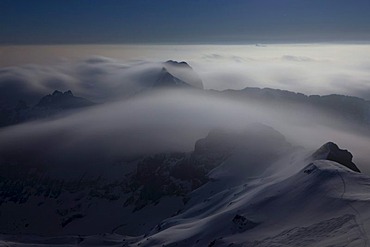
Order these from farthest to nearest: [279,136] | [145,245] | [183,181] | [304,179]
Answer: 1. [183,181]
2. [279,136]
3. [145,245]
4. [304,179]

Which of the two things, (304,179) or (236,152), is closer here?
Answer: (304,179)

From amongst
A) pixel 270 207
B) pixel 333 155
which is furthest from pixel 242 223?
pixel 333 155

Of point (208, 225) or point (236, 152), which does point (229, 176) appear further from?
point (208, 225)

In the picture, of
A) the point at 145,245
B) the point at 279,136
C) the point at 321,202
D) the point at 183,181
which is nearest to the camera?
the point at 321,202

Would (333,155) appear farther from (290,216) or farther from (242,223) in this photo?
(242,223)

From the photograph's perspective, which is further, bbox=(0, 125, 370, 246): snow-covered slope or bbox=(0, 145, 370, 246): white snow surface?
bbox=(0, 125, 370, 246): snow-covered slope

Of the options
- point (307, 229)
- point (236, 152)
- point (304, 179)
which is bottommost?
point (307, 229)

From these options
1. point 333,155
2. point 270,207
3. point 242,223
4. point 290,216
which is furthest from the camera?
point 333,155

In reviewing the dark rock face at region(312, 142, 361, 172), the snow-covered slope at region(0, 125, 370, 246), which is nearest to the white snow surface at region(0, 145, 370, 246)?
the snow-covered slope at region(0, 125, 370, 246)

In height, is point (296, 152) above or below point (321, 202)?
above

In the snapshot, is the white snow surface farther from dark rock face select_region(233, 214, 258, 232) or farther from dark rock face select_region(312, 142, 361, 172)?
dark rock face select_region(312, 142, 361, 172)

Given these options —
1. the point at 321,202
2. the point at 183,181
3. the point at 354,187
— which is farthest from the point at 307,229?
the point at 183,181
